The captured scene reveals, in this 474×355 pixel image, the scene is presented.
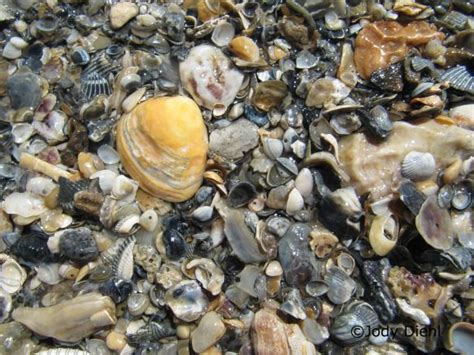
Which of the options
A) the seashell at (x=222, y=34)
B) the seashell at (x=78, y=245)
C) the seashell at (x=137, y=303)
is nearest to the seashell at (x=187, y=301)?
the seashell at (x=137, y=303)

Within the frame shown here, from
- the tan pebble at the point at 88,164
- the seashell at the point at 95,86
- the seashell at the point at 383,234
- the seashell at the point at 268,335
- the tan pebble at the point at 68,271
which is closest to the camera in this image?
the seashell at the point at 268,335

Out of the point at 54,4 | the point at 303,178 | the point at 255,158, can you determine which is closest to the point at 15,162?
the point at 54,4

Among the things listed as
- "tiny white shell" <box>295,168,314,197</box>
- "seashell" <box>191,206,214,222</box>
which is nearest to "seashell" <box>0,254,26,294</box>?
"seashell" <box>191,206,214,222</box>

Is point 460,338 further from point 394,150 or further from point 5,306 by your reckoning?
point 5,306

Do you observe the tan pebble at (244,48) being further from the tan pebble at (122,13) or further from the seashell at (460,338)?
the seashell at (460,338)

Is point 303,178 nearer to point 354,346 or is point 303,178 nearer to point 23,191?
point 354,346

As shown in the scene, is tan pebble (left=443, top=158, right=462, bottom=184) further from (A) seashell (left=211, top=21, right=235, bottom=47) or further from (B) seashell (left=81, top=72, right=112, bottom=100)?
(B) seashell (left=81, top=72, right=112, bottom=100)

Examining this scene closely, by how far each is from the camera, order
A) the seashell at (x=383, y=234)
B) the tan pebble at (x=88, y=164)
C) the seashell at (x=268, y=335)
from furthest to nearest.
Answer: the tan pebble at (x=88, y=164) → the seashell at (x=383, y=234) → the seashell at (x=268, y=335)
